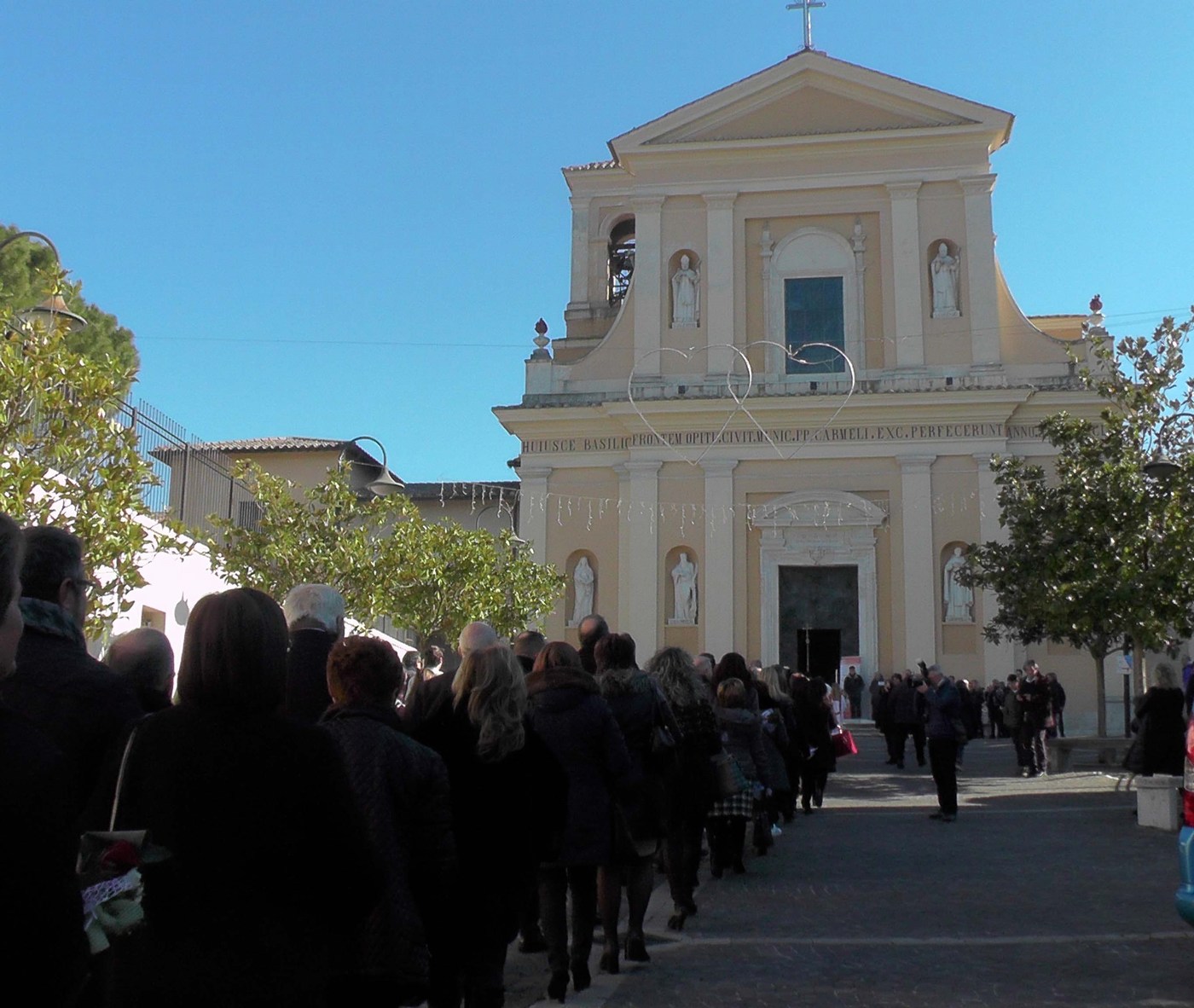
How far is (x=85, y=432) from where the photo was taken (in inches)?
378

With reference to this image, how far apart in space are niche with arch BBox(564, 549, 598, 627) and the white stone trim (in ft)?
13.1

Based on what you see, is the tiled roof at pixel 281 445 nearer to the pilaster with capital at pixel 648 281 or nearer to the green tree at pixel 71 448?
the pilaster with capital at pixel 648 281

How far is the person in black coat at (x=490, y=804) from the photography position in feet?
15.7

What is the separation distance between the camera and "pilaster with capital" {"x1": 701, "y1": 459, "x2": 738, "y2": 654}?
2984 cm

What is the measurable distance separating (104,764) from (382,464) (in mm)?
15245

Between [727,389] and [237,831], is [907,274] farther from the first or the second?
[237,831]

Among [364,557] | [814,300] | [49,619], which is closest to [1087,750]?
[364,557]

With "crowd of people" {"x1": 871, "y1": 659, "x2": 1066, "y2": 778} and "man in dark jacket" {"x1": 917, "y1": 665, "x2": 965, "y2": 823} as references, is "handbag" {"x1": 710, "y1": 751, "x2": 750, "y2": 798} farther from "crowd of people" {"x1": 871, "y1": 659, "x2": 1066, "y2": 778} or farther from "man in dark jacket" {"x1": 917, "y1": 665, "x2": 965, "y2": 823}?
"crowd of people" {"x1": 871, "y1": 659, "x2": 1066, "y2": 778}

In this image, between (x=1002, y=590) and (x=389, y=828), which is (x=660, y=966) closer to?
(x=389, y=828)

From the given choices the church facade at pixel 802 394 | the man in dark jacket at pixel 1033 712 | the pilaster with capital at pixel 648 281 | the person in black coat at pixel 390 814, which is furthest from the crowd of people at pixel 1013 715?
the person in black coat at pixel 390 814

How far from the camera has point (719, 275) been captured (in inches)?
1242

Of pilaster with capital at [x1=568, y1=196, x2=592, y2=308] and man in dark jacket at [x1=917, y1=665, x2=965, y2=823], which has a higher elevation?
pilaster with capital at [x1=568, y1=196, x2=592, y2=308]

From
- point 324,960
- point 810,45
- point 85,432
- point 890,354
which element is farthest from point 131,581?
point 810,45

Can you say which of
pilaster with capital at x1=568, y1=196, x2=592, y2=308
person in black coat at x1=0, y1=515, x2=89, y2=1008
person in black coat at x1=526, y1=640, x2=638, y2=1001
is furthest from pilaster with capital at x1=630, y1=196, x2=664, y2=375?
person in black coat at x1=0, y1=515, x2=89, y2=1008
